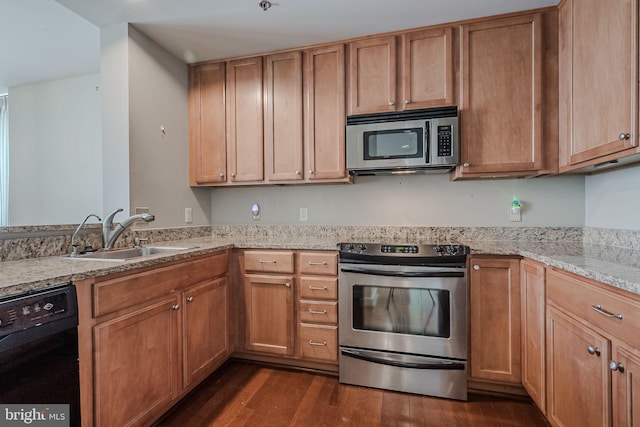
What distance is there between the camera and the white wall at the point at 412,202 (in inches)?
87.4

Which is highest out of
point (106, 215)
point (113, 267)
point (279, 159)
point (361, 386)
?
point (279, 159)

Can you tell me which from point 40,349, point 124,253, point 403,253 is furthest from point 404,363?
point 124,253

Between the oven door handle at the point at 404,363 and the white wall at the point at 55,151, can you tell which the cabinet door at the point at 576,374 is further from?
the white wall at the point at 55,151

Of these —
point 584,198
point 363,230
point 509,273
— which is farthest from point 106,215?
point 584,198

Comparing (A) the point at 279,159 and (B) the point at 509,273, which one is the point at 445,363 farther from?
(A) the point at 279,159

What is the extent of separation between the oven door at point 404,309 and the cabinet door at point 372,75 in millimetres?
1160

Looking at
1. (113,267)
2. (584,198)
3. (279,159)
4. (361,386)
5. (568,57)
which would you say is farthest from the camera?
(279,159)

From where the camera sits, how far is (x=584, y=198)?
2182 mm

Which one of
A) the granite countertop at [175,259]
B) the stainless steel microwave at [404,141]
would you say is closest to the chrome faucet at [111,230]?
the granite countertop at [175,259]

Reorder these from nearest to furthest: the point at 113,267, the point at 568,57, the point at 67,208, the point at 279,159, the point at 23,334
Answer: the point at 23,334 < the point at 113,267 < the point at 568,57 < the point at 279,159 < the point at 67,208

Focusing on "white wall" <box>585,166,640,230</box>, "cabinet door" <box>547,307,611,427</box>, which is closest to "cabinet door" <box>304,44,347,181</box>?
"cabinet door" <box>547,307,611,427</box>

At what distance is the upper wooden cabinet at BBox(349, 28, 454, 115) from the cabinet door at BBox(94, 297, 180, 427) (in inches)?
72.5

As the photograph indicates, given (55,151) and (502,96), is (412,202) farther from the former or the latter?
(55,151)

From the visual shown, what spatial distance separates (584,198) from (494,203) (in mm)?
587
